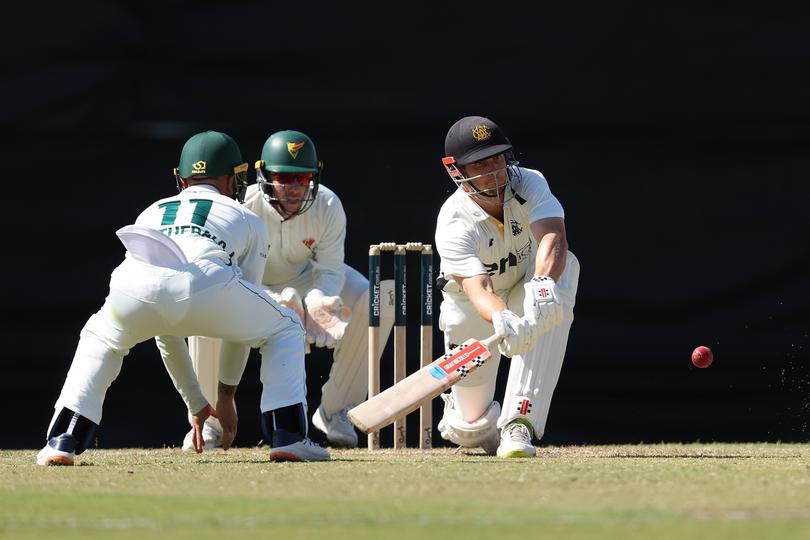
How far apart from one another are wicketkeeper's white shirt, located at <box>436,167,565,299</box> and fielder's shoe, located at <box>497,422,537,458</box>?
1.79 ft

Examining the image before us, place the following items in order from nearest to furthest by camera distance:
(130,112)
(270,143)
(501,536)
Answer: (501,536) → (270,143) → (130,112)

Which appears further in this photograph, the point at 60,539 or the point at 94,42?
the point at 94,42

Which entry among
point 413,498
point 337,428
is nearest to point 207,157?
point 337,428

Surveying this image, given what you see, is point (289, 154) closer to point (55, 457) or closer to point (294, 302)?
point (294, 302)

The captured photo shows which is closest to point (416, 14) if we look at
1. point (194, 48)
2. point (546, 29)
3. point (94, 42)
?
point (546, 29)

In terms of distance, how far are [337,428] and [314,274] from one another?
63 cm

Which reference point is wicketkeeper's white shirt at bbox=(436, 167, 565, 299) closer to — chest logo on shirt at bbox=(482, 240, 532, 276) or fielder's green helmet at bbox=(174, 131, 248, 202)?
chest logo on shirt at bbox=(482, 240, 532, 276)

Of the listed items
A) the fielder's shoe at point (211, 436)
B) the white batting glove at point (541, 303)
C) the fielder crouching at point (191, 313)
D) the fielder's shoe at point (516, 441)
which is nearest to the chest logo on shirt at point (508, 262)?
the white batting glove at point (541, 303)

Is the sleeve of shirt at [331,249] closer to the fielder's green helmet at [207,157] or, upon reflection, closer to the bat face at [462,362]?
the fielder's green helmet at [207,157]

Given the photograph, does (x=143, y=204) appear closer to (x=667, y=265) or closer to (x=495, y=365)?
(x=495, y=365)

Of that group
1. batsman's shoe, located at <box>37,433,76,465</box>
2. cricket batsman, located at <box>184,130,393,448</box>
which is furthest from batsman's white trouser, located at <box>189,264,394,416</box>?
batsman's shoe, located at <box>37,433,76,465</box>

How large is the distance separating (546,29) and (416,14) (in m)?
0.55

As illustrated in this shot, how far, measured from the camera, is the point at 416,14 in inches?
239

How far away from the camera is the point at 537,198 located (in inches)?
197
